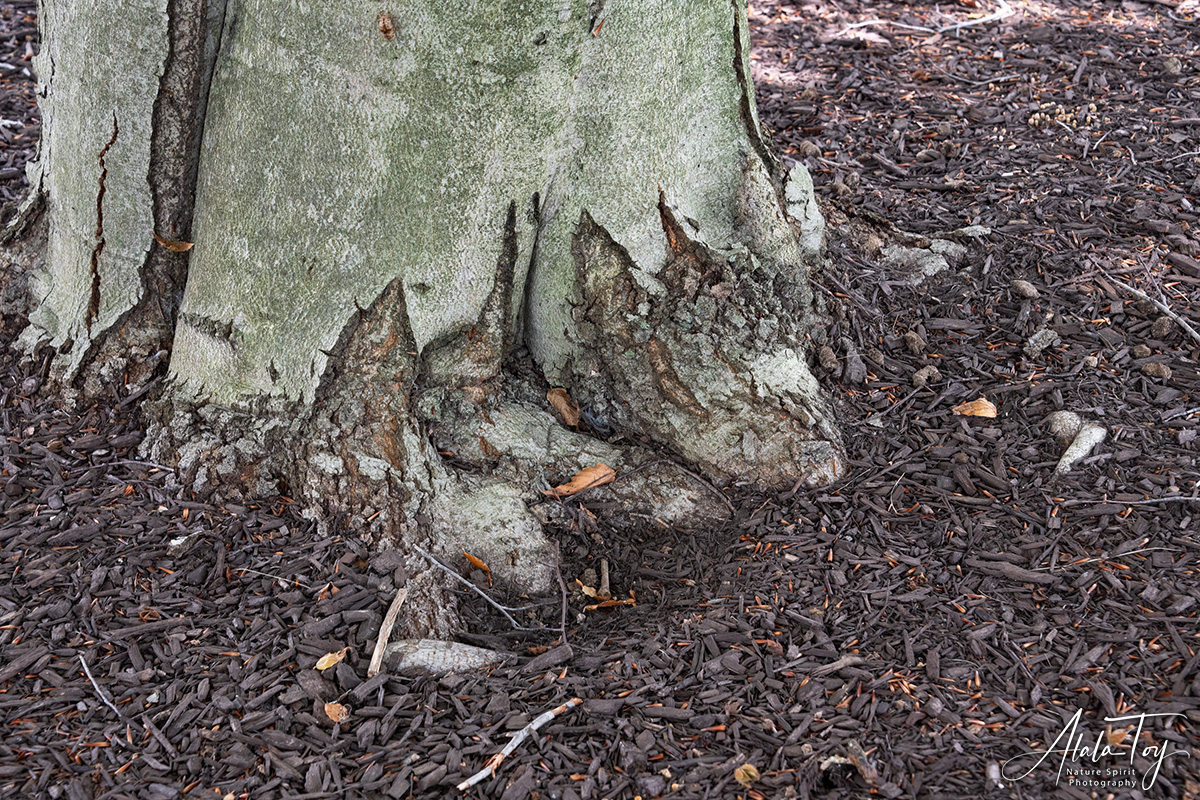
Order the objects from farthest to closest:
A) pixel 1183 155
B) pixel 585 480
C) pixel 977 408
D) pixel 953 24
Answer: pixel 953 24, pixel 1183 155, pixel 977 408, pixel 585 480

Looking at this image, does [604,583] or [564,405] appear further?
[564,405]

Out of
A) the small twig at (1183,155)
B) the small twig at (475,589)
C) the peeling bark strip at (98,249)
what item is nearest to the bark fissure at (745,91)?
the small twig at (475,589)

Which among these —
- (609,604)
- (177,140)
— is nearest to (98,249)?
(177,140)

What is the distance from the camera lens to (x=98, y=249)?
9.18 feet

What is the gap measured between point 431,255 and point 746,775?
155 cm

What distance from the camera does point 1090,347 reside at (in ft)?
9.94

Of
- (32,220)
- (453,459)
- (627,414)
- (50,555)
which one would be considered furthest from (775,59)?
(50,555)

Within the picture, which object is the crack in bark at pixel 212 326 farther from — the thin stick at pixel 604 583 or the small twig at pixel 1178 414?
the small twig at pixel 1178 414

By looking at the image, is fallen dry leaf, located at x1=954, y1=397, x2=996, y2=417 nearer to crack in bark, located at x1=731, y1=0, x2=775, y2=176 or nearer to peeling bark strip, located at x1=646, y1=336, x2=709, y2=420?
peeling bark strip, located at x1=646, y1=336, x2=709, y2=420

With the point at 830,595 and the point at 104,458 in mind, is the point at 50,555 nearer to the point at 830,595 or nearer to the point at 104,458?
the point at 104,458

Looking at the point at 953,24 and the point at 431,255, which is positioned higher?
the point at 953,24

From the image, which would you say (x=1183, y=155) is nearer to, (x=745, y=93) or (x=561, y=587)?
(x=745, y=93)

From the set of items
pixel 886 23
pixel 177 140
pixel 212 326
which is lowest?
pixel 212 326

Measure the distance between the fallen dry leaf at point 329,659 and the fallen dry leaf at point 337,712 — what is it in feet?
0.39
